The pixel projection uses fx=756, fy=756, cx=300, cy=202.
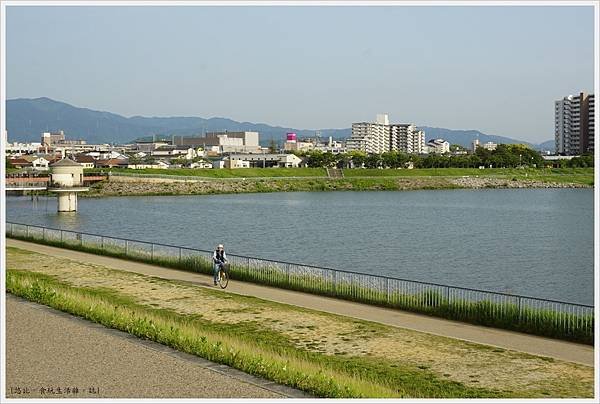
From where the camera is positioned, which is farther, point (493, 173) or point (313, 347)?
point (493, 173)

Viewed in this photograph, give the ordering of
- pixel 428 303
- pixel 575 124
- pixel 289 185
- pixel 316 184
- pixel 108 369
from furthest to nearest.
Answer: pixel 575 124 < pixel 316 184 < pixel 289 185 < pixel 428 303 < pixel 108 369

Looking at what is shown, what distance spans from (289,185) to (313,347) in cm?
8370

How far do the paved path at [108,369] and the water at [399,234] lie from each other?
12080 millimetres

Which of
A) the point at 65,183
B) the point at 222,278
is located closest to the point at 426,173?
the point at 65,183

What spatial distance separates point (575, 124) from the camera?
155125mm

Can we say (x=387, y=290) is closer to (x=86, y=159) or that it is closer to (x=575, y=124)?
(x=86, y=159)

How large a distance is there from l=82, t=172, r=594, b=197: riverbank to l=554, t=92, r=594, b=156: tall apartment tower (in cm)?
4173

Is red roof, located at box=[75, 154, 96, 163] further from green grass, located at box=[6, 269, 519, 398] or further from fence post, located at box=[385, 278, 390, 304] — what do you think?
fence post, located at box=[385, 278, 390, 304]

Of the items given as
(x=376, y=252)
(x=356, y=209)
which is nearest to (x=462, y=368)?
(x=376, y=252)

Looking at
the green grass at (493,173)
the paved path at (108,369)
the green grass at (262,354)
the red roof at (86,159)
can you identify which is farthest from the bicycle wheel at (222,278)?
the red roof at (86,159)

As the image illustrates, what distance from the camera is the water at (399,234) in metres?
23.6

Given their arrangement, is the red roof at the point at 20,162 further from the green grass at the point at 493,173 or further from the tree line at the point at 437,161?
the green grass at the point at 493,173

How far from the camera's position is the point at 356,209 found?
5797cm

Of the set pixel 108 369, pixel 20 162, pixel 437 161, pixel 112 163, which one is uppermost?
pixel 20 162
